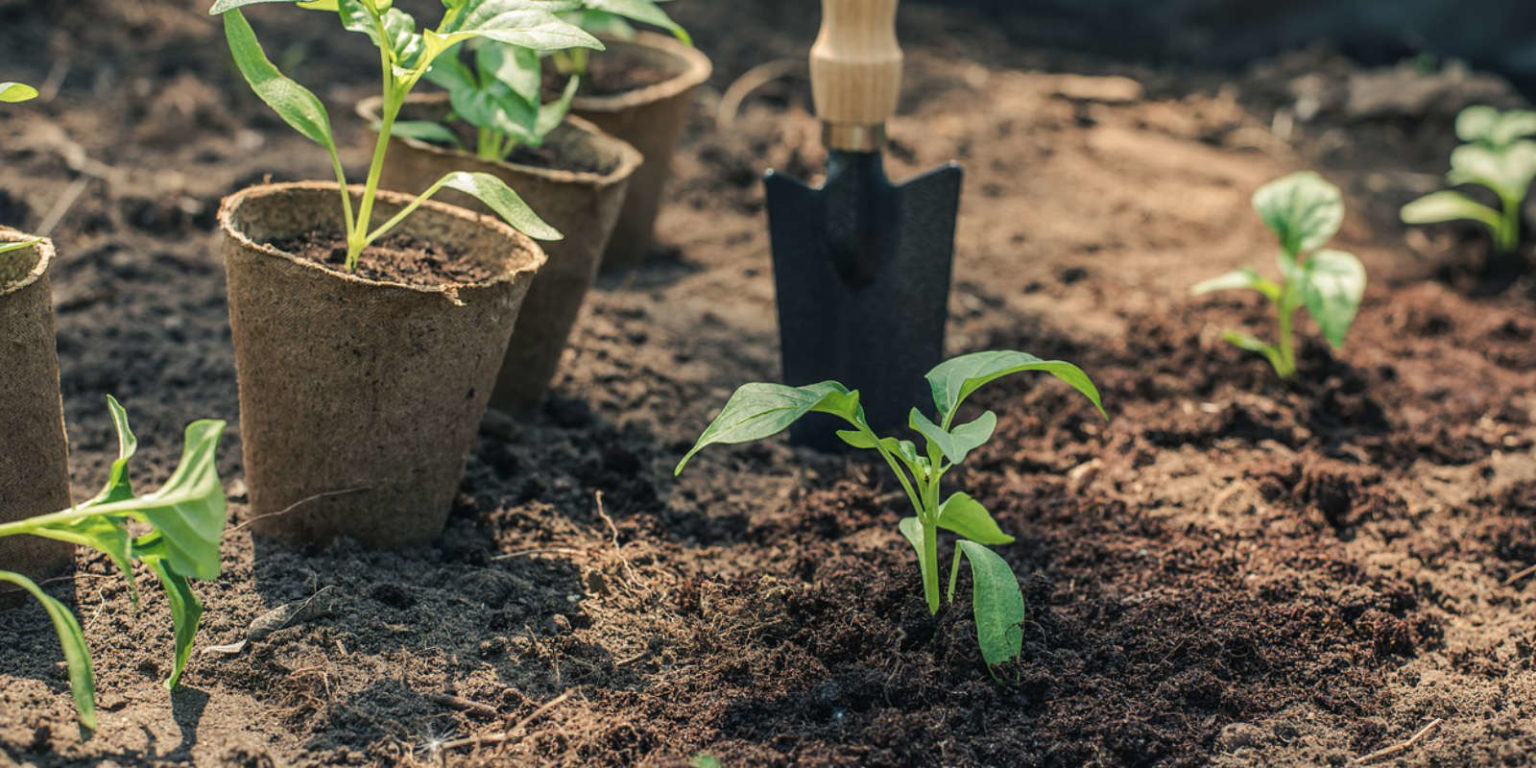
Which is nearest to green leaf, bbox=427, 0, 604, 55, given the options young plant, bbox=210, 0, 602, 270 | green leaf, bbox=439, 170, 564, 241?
young plant, bbox=210, 0, 602, 270

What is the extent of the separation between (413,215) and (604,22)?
111 centimetres

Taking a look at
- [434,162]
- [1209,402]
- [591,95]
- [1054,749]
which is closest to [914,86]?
[591,95]

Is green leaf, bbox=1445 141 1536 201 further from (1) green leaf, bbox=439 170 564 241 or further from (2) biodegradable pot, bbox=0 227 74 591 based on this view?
(2) biodegradable pot, bbox=0 227 74 591

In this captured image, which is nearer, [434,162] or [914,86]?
[434,162]

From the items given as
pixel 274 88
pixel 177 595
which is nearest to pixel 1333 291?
pixel 274 88

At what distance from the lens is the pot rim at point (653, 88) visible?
3.05 m

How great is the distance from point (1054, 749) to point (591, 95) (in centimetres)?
216

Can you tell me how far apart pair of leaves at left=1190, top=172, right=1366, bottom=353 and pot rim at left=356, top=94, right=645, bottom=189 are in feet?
3.86

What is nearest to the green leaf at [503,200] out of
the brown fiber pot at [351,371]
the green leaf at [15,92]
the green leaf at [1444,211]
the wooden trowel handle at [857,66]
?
the brown fiber pot at [351,371]

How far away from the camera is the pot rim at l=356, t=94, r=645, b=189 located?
233cm

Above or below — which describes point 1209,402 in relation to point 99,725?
above

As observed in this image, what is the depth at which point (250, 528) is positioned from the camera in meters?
2.02

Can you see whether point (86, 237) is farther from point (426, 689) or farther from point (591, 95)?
point (426, 689)

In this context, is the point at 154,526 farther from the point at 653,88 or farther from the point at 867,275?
the point at 653,88
